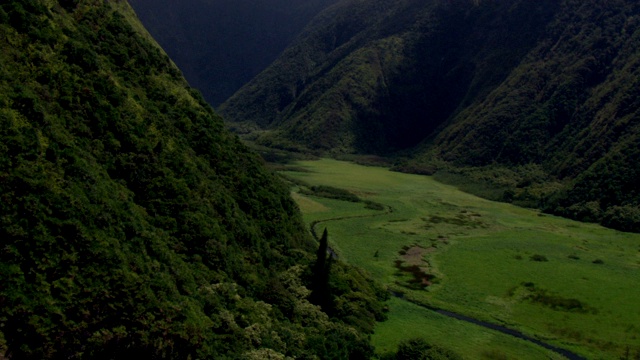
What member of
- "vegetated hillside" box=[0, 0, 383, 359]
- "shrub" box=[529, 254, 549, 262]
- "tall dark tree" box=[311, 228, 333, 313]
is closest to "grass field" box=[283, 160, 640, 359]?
"shrub" box=[529, 254, 549, 262]

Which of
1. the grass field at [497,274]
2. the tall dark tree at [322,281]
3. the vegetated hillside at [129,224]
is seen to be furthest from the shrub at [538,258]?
the tall dark tree at [322,281]

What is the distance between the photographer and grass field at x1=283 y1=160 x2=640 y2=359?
234 ft

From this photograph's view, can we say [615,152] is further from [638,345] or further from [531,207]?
[638,345]

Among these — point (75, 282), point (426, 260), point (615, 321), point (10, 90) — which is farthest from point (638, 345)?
point (10, 90)

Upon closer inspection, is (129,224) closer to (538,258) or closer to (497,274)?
(497,274)

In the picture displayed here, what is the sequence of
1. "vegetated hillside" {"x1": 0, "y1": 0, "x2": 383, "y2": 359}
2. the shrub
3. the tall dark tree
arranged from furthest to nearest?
the shrub → the tall dark tree → "vegetated hillside" {"x1": 0, "y1": 0, "x2": 383, "y2": 359}

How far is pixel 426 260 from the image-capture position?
111 meters

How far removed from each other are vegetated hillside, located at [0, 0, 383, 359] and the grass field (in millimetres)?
13571

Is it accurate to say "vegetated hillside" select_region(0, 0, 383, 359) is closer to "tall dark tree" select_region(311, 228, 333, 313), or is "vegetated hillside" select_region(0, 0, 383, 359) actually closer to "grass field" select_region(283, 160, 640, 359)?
"tall dark tree" select_region(311, 228, 333, 313)

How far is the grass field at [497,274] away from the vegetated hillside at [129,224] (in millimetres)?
13571

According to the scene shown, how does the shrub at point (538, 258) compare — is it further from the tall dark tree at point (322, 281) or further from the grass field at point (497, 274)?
the tall dark tree at point (322, 281)

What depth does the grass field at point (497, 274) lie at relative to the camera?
71.4 m

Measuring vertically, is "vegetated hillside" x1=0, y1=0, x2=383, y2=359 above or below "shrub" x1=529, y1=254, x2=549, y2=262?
above

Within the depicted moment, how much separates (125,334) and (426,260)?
80.8 meters
